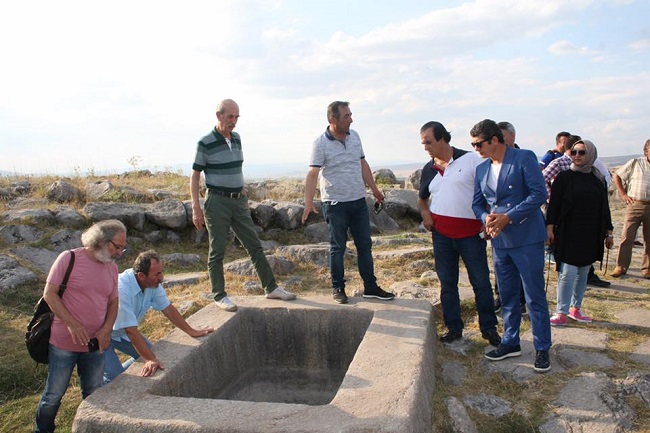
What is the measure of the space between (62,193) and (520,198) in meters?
9.49

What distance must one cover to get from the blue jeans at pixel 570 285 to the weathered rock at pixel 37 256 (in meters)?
6.59

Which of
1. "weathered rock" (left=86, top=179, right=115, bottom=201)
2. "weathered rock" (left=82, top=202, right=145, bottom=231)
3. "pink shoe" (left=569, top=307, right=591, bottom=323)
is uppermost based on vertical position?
"weathered rock" (left=86, top=179, right=115, bottom=201)

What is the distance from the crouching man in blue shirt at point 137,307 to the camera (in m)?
3.55

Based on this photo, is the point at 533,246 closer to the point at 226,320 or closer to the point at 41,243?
the point at 226,320

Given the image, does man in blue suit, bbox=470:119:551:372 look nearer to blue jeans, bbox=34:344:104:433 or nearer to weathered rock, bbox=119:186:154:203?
blue jeans, bbox=34:344:104:433

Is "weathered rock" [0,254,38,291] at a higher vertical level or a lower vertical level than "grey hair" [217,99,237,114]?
lower

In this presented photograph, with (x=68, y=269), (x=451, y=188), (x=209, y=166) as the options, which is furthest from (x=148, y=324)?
(x=451, y=188)

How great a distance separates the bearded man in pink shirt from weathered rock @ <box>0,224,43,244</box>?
536 cm

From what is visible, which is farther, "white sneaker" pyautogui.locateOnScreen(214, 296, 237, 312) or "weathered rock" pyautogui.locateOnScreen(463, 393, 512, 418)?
"white sneaker" pyautogui.locateOnScreen(214, 296, 237, 312)

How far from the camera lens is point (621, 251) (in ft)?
21.3

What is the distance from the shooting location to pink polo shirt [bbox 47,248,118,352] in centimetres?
320

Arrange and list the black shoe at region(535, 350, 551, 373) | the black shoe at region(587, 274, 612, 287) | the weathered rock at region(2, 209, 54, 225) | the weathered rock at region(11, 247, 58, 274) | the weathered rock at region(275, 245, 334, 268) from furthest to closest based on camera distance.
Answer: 1. the weathered rock at region(2, 209, 54, 225)
2. the weathered rock at region(275, 245, 334, 268)
3. the weathered rock at region(11, 247, 58, 274)
4. the black shoe at region(587, 274, 612, 287)
5. the black shoe at region(535, 350, 551, 373)

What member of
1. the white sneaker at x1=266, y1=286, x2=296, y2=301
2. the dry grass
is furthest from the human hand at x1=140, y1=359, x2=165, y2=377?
the white sneaker at x1=266, y1=286, x2=296, y2=301

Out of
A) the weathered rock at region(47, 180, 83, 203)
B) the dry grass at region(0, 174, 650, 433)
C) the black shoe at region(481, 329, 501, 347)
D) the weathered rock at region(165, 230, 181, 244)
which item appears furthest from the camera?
the weathered rock at region(47, 180, 83, 203)
